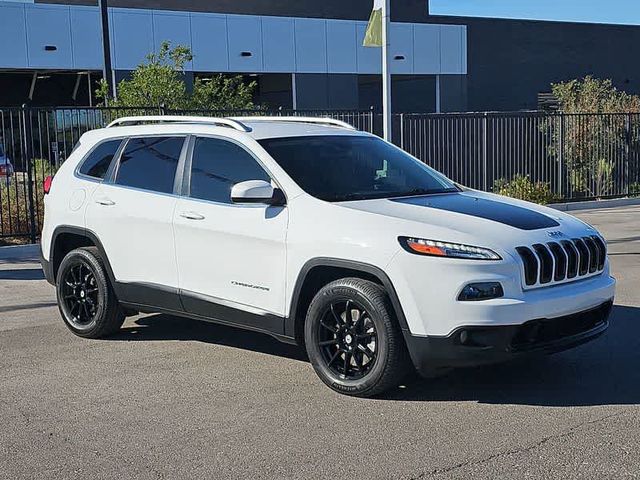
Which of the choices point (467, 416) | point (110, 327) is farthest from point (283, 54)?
point (467, 416)

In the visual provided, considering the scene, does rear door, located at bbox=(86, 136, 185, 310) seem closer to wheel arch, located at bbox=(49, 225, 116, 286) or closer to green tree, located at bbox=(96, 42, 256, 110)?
wheel arch, located at bbox=(49, 225, 116, 286)

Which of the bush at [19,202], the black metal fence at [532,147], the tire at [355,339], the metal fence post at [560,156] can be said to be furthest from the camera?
the metal fence post at [560,156]

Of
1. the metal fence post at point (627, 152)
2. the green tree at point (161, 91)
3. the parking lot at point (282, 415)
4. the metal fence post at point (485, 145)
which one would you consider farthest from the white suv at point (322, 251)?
the metal fence post at point (627, 152)

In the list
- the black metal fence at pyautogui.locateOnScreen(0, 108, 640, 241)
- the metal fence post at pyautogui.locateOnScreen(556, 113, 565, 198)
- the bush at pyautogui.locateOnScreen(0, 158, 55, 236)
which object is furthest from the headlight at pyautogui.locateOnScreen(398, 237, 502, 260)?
the metal fence post at pyautogui.locateOnScreen(556, 113, 565, 198)

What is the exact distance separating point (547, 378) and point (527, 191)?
13.7 metres

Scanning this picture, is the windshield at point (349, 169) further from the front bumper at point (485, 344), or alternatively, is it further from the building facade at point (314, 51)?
the building facade at point (314, 51)

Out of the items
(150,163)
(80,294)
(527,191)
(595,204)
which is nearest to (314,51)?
(595,204)

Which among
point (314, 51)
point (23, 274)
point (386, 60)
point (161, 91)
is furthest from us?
point (314, 51)

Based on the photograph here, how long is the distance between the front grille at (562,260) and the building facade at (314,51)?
92.2ft

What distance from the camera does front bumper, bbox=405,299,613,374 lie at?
532 cm

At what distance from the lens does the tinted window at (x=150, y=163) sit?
7.02 meters

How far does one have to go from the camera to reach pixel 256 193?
6.07 meters

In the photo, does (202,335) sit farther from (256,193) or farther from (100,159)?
(256,193)

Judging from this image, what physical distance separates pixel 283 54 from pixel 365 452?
107 ft
